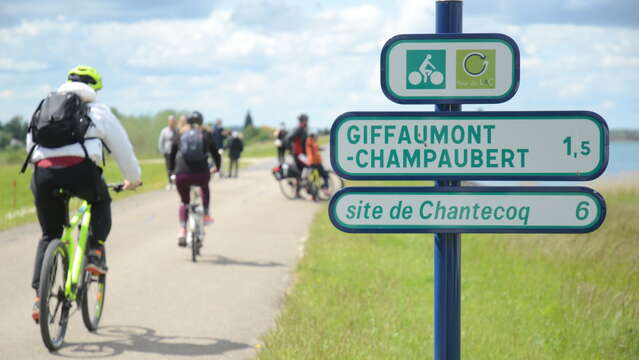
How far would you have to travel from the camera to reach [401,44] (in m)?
3.46

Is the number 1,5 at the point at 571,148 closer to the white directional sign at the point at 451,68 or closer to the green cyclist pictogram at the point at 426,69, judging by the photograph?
the white directional sign at the point at 451,68

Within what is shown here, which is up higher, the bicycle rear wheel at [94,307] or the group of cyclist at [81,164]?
the group of cyclist at [81,164]

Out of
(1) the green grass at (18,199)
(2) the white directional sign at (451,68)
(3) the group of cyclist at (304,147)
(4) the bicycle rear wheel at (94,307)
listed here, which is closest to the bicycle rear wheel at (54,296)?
(4) the bicycle rear wheel at (94,307)

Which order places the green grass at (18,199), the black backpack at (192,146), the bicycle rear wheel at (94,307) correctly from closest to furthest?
the bicycle rear wheel at (94,307)
the black backpack at (192,146)
the green grass at (18,199)

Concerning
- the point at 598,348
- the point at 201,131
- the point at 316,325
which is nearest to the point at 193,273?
the point at 201,131

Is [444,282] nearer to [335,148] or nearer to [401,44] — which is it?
[335,148]

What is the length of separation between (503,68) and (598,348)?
3.17 m

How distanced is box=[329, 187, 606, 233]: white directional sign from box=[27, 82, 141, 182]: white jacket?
261 centimetres

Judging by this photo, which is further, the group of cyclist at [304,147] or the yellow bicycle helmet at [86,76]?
the group of cyclist at [304,147]

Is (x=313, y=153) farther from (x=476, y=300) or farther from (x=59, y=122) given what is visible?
(x=59, y=122)

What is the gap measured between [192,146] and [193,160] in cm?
18

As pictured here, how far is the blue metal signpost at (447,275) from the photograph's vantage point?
11.3ft

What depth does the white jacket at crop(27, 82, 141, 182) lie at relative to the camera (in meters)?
5.45

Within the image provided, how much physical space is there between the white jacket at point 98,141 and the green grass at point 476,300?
5.24 feet
